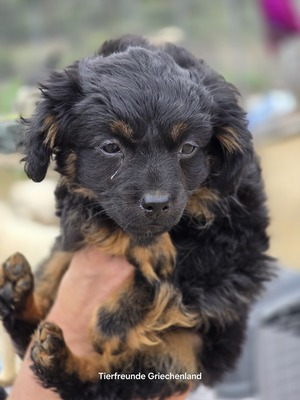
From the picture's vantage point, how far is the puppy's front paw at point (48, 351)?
2676 millimetres

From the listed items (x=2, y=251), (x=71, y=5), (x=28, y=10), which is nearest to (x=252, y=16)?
(x=71, y=5)

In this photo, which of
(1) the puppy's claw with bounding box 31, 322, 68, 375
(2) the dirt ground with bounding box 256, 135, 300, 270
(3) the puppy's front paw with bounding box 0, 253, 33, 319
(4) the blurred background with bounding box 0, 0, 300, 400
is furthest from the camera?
(4) the blurred background with bounding box 0, 0, 300, 400

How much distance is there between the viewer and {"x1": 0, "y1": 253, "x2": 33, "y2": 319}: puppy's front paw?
9.62 ft

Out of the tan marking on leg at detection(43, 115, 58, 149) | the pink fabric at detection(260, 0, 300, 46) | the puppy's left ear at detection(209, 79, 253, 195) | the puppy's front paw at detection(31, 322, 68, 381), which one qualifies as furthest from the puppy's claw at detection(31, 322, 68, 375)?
the pink fabric at detection(260, 0, 300, 46)

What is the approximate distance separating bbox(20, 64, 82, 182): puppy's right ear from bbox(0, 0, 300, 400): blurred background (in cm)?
255

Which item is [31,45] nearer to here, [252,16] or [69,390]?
[252,16]

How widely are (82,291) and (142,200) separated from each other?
65 cm

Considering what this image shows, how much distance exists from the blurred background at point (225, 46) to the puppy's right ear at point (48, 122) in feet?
8.35

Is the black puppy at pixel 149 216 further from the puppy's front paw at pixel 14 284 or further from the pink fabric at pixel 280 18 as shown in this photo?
the pink fabric at pixel 280 18

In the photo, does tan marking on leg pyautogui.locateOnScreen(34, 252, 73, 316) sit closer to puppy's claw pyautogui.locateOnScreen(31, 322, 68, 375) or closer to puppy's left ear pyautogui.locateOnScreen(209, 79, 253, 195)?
puppy's claw pyautogui.locateOnScreen(31, 322, 68, 375)

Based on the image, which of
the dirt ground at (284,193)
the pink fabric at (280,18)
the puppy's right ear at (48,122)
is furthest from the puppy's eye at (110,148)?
the pink fabric at (280,18)

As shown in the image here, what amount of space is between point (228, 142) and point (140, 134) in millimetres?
384

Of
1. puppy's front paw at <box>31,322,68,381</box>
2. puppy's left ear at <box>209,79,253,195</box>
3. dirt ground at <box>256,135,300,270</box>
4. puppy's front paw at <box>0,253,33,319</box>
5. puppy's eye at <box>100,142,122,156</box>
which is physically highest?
dirt ground at <box>256,135,300,270</box>

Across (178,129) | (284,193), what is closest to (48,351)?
(178,129)
